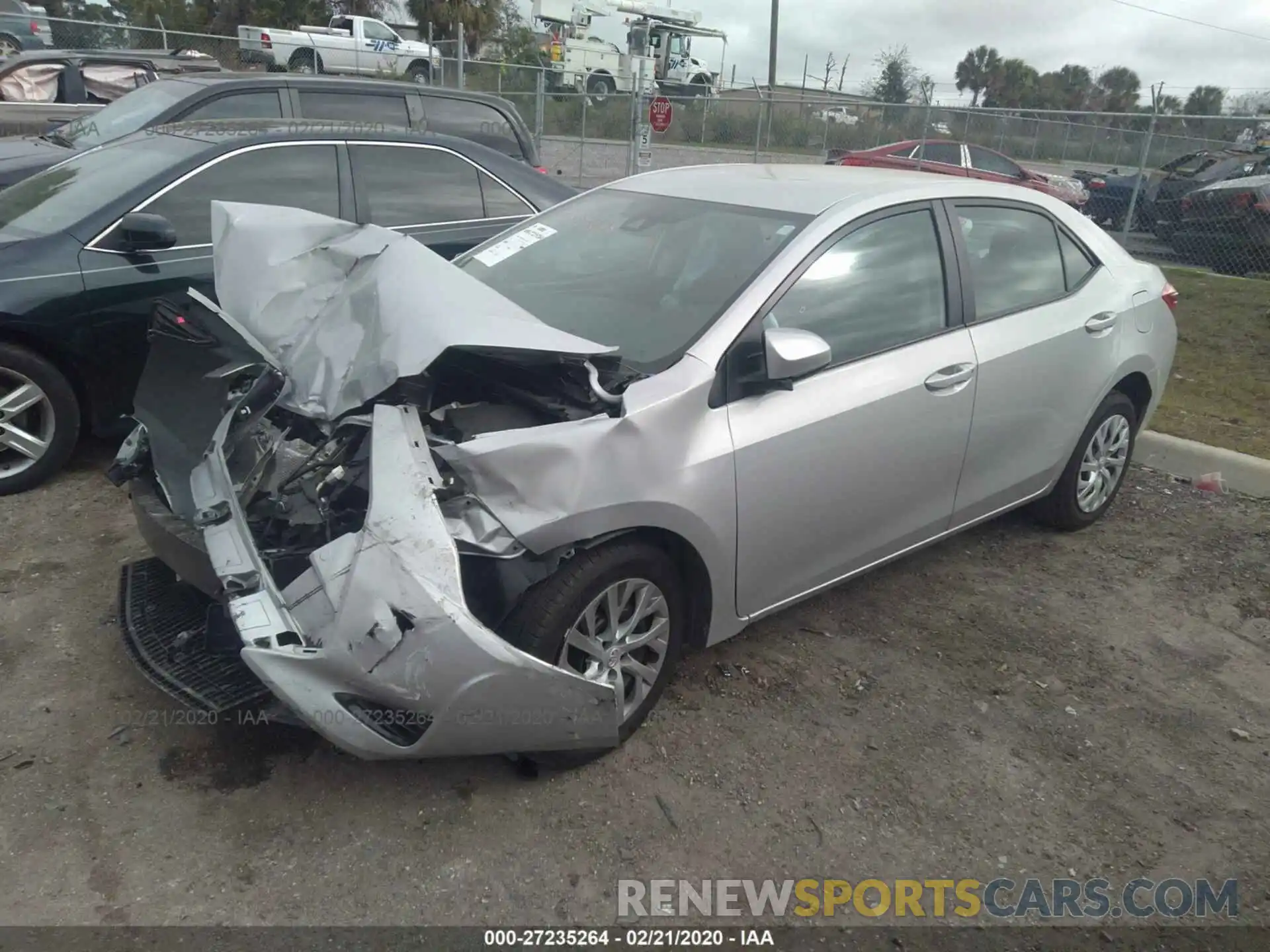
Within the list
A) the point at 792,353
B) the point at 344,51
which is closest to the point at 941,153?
the point at 792,353

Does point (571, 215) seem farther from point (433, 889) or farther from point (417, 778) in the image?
point (433, 889)

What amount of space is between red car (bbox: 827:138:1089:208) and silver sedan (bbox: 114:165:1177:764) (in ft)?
39.2

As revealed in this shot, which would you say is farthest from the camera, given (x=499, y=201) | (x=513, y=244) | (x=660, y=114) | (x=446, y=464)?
(x=660, y=114)

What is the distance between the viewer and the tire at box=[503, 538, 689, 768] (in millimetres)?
2686

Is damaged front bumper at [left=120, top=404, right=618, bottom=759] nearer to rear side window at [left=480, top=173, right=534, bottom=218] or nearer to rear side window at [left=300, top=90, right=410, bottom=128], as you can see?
rear side window at [left=480, top=173, right=534, bottom=218]

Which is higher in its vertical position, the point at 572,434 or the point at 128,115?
the point at 128,115

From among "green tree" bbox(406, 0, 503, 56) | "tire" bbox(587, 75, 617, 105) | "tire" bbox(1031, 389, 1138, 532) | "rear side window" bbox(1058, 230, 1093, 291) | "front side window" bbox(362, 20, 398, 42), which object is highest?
"green tree" bbox(406, 0, 503, 56)

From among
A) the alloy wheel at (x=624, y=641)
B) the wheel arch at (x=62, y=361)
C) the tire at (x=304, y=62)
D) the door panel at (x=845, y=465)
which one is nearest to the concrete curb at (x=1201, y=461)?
the door panel at (x=845, y=465)

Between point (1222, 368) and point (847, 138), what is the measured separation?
11.3 m

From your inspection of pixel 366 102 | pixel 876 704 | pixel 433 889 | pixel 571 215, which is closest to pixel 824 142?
pixel 366 102

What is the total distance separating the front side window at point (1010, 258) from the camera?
13.1 ft

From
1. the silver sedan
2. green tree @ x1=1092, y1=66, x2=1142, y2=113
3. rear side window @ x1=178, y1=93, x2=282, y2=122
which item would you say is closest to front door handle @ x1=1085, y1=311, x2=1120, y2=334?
the silver sedan

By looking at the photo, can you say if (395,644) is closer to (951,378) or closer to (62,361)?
(951,378)

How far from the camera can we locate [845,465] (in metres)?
3.36
